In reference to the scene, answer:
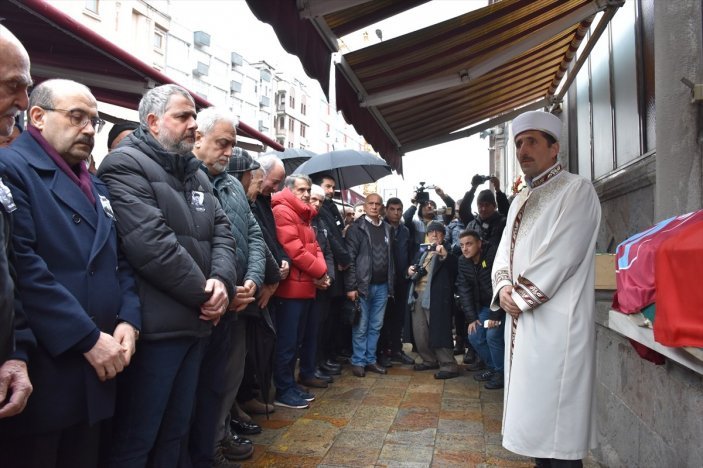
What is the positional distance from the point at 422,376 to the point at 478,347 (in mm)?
737

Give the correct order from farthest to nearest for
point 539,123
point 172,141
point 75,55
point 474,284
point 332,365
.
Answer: point 332,365, point 474,284, point 75,55, point 539,123, point 172,141

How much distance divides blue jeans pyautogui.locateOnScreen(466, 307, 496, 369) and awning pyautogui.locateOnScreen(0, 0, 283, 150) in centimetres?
355

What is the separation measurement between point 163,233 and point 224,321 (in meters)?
0.84

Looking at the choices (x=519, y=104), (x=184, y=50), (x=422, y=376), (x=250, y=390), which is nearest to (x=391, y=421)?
(x=250, y=390)

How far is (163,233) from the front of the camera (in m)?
2.38

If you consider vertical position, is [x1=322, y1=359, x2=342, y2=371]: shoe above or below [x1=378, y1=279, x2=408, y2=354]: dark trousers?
below

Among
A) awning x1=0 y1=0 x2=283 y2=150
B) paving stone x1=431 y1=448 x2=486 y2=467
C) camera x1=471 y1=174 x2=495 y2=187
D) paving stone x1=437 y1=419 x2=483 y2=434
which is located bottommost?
paving stone x1=431 y1=448 x2=486 y2=467

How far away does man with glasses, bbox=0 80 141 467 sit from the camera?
1.82 m

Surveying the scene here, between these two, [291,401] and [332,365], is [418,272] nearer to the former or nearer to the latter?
[332,365]

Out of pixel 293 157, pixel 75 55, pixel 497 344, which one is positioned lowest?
pixel 497 344

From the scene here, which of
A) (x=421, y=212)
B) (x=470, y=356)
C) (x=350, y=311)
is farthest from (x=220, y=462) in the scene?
(x=421, y=212)

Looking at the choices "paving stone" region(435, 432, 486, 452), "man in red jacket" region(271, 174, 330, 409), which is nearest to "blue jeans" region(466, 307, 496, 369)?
"paving stone" region(435, 432, 486, 452)

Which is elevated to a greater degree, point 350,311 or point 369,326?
point 350,311

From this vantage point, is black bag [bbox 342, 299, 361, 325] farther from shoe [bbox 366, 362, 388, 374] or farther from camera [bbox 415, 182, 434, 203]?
camera [bbox 415, 182, 434, 203]
